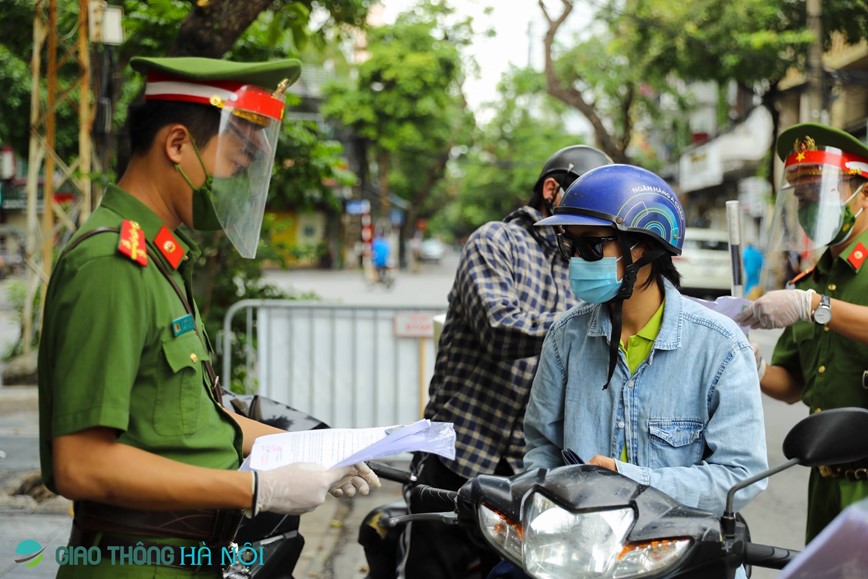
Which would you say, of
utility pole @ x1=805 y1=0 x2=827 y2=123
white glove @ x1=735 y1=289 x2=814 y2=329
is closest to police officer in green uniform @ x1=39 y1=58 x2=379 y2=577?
white glove @ x1=735 y1=289 x2=814 y2=329

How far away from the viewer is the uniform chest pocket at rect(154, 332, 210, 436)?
5.95 feet

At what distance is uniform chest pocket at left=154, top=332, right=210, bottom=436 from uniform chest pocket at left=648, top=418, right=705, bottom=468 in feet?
3.42

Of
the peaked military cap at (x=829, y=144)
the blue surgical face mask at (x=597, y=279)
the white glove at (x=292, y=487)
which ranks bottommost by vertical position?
the white glove at (x=292, y=487)

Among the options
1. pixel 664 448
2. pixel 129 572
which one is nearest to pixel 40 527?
pixel 129 572

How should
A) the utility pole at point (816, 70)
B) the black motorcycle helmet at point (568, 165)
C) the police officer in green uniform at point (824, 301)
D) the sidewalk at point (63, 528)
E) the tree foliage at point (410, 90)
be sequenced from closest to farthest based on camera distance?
the police officer in green uniform at point (824, 301)
the black motorcycle helmet at point (568, 165)
the sidewalk at point (63, 528)
the utility pole at point (816, 70)
the tree foliage at point (410, 90)

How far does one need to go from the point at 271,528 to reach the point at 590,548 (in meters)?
1.11

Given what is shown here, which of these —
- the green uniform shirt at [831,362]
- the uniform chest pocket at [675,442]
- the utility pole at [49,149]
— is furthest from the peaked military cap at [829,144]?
the utility pole at [49,149]

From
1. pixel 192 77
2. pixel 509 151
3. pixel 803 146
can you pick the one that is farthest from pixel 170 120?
pixel 509 151

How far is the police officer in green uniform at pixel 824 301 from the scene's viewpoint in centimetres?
301

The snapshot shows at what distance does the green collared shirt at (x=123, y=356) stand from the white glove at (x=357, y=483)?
243 millimetres

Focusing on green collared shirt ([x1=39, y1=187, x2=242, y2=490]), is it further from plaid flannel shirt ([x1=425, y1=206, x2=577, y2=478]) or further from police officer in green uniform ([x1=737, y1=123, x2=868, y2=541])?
police officer in green uniform ([x1=737, y1=123, x2=868, y2=541])

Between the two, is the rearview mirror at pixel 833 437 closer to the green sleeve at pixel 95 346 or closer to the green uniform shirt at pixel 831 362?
the green uniform shirt at pixel 831 362

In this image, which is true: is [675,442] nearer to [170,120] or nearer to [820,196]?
[170,120]

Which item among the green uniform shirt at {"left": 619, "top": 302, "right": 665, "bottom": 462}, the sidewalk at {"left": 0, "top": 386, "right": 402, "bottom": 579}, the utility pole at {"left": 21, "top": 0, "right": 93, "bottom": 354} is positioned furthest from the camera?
the utility pole at {"left": 21, "top": 0, "right": 93, "bottom": 354}
